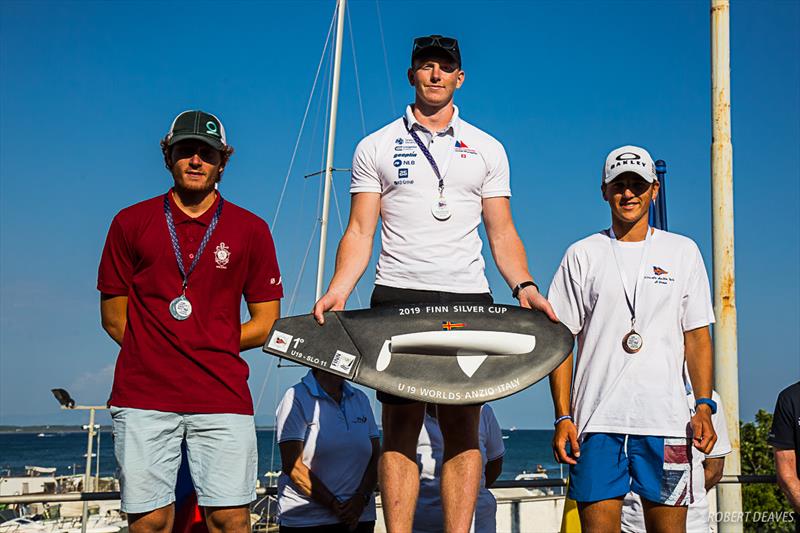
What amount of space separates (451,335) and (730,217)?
479cm

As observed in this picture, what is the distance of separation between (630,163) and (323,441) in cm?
244

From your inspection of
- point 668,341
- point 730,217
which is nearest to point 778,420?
point 668,341

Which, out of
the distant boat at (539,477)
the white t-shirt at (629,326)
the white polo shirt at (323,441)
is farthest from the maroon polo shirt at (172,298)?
the distant boat at (539,477)

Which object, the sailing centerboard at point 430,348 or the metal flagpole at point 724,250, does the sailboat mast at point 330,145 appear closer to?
the metal flagpole at point 724,250

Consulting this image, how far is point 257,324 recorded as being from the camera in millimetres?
3953

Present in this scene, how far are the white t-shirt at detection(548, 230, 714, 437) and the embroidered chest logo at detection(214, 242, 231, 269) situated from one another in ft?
4.95

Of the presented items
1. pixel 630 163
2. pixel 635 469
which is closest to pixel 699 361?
pixel 635 469

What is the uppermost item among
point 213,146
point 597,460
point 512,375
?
point 213,146

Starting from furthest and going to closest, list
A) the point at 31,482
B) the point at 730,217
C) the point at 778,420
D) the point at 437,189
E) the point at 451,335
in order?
the point at 31,482
the point at 730,217
the point at 778,420
the point at 437,189
the point at 451,335

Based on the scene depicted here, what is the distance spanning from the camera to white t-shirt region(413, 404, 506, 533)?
174 inches

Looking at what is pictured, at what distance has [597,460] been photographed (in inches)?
145

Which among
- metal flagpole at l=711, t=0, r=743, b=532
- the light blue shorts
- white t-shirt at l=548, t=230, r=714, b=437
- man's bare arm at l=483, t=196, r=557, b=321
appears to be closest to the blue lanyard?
man's bare arm at l=483, t=196, r=557, b=321

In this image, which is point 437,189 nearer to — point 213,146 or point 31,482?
point 213,146

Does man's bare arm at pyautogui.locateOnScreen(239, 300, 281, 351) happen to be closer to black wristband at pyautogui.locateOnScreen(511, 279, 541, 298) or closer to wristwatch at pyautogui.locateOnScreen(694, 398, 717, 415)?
black wristband at pyautogui.locateOnScreen(511, 279, 541, 298)
